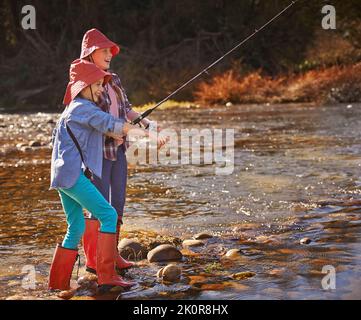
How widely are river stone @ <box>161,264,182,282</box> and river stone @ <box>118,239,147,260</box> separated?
2.15 ft

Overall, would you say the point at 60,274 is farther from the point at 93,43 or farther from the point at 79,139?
the point at 93,43

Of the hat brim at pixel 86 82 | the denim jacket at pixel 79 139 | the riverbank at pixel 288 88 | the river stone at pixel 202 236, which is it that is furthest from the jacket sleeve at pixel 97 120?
the riverbank at pixel 288 88

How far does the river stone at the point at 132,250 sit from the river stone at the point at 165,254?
0.43ft

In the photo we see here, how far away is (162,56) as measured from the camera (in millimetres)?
32250

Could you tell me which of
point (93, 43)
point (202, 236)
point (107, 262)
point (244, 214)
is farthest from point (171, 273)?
point (244, 214)

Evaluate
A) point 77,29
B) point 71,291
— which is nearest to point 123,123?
point 71,291

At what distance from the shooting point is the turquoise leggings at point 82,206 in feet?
14.8

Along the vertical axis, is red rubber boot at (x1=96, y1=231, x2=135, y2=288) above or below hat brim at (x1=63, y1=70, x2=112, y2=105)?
below

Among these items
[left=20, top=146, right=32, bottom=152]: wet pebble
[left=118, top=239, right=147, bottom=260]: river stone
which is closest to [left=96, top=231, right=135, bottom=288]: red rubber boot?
[left=118, top=239, right=147, bottom=260]: river stone

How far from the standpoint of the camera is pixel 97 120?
14.5 ft

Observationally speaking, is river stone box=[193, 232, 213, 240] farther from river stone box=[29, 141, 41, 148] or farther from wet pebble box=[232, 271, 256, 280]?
river stone box=[29, 141, 41, 148]

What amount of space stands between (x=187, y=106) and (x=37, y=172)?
44.7 ft

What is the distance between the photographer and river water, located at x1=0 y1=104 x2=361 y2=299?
464 cm
